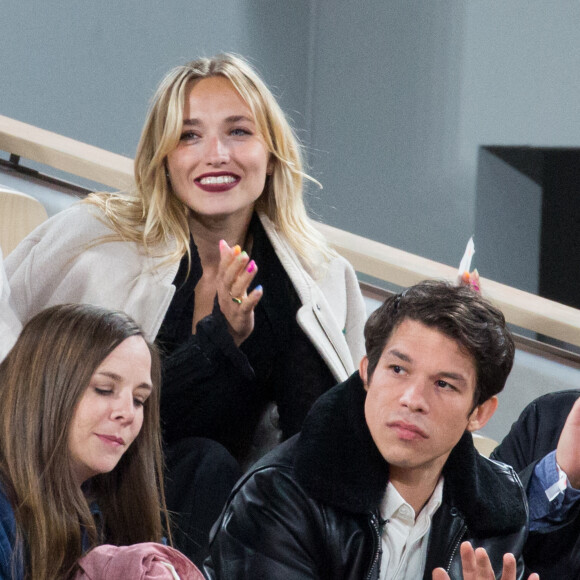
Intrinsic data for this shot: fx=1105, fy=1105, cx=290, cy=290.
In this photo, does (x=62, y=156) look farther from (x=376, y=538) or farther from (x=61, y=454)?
(x=376, y=538)

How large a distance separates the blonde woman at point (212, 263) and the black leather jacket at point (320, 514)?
28 centimetres

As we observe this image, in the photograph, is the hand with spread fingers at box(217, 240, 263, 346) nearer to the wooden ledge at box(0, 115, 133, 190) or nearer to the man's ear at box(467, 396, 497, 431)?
the man's ear at box(467, 396, 497, 431)

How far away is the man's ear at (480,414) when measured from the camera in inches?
53.4

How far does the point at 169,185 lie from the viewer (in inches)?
71.1

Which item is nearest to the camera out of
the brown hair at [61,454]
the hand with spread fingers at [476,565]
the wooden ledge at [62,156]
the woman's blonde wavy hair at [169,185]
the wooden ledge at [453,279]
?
the hand with spread fingers at [476,565]

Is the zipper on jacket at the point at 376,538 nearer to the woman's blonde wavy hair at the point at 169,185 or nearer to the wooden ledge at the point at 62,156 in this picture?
the woman's blonde wavy hair at the point at 169,185

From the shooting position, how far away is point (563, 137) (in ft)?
10.8

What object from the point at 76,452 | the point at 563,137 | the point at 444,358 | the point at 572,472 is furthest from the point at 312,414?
the point at 563,137

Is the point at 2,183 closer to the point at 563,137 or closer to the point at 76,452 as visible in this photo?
the point at 76,452

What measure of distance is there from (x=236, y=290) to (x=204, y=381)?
0.51ft

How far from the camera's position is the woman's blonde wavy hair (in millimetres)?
1747

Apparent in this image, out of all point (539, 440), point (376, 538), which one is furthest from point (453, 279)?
point (376, 538)

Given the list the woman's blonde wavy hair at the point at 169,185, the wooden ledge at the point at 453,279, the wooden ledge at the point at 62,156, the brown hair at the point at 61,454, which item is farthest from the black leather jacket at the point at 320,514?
the wooden ledge at the point at 62,156

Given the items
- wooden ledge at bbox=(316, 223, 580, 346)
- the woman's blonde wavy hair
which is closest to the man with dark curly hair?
the woman's blonde wavy hair
